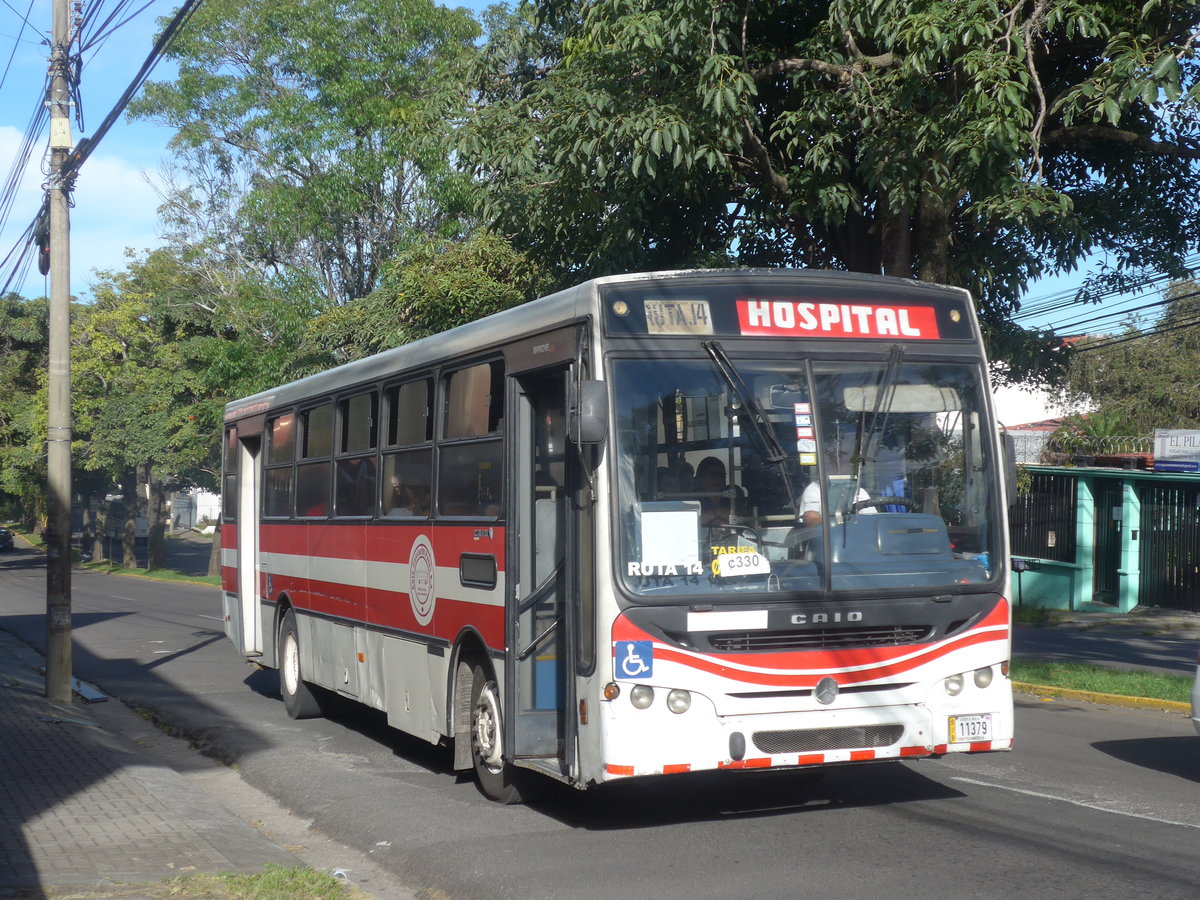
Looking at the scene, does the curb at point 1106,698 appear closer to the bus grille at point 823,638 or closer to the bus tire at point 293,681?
the bus grille at point 823,638

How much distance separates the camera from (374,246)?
3256 cm

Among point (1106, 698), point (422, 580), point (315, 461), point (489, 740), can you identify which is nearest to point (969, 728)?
point (489, 740)

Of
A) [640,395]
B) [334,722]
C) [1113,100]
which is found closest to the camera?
[640,395]

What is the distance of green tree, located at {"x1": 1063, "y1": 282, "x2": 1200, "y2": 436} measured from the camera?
38.2 m

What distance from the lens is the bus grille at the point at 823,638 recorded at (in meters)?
6.98

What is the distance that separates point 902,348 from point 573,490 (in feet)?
6.84

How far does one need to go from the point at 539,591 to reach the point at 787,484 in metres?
1.72

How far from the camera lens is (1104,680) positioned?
1385 centimetres

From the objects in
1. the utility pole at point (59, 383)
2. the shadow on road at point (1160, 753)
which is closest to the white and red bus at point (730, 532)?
the shadow on road at point (1160, 753)

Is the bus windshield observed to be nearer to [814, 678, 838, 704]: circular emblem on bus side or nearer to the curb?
[814, 678, 838, 704]: circular emblem on bus side

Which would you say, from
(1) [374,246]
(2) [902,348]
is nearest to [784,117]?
(2) [902,348]

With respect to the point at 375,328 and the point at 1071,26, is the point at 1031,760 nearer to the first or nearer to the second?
the point at 1071,26

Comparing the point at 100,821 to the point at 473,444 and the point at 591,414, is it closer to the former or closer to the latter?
the point at 473,444

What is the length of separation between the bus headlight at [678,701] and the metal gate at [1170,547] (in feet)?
60.7
